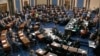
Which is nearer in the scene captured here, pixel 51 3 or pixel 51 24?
pixel 51 24

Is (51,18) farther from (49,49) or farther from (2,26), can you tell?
(49,49)

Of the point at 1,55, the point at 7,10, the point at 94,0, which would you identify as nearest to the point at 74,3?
the point at 94,0

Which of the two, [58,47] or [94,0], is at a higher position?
[94,0]

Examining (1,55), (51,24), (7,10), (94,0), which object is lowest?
(1,55)

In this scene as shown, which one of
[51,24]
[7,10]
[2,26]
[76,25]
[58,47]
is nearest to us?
[58,47]

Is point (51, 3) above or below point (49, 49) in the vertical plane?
above

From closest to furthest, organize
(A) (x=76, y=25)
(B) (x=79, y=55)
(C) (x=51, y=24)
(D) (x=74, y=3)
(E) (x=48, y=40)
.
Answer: (B) (x=79, y=55) < (E) (x=48, y=40) < (A) (x=76, y=25) < (C) (x=51, y=24) < (D) (x=74, y=3)

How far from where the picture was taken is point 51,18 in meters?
21.7

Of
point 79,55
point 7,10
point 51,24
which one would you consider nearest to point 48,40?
point 79,55

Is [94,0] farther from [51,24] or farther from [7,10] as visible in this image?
[7,10]

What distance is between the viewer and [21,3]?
95.7ft

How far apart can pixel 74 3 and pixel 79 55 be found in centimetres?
2006

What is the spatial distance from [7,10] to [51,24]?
1158cm

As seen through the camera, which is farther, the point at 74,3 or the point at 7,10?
the point at 74,3
